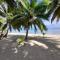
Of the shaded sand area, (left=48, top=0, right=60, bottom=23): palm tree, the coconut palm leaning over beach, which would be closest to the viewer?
the shaded sand area

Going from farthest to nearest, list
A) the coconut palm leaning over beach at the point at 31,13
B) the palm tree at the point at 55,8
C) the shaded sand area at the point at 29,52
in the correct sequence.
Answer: the coconut palm leaning over beach at the point at 31,13, the palm tree at the point at 55,8, the shaded sand area at the point at 29,52

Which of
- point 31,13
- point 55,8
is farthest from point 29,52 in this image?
point 31,13

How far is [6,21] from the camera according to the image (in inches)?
891

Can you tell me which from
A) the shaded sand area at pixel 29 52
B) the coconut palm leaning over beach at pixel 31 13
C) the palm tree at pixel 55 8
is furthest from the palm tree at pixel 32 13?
the shaded sand area at pixel 29 52

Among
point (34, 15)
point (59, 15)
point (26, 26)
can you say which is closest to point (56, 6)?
point (59, 15)

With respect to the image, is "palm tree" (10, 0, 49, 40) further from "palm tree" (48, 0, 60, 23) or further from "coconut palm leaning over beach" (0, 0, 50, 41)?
"palm tree" (48, 0, 60, 23)

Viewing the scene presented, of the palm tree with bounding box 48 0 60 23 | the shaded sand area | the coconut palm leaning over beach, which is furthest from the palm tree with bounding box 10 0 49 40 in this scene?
the shaded sand area

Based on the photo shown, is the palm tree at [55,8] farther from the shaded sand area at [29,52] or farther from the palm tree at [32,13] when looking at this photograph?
the shaded sand area at [29,52]

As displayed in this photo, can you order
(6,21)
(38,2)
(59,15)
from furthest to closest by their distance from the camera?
(6,21) → (38,2) → (59,15)

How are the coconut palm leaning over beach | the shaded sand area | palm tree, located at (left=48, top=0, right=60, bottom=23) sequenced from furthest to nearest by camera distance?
the coconut palm leaning over beach, palm tree, located at (left=48, top=0, right=60, bottom=23), the shaded sand area

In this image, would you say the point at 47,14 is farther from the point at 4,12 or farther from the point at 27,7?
the point at 4,12

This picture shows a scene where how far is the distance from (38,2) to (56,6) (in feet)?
9.68

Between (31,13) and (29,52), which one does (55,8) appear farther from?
(29,52)

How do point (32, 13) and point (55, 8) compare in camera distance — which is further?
point (32, 13)
